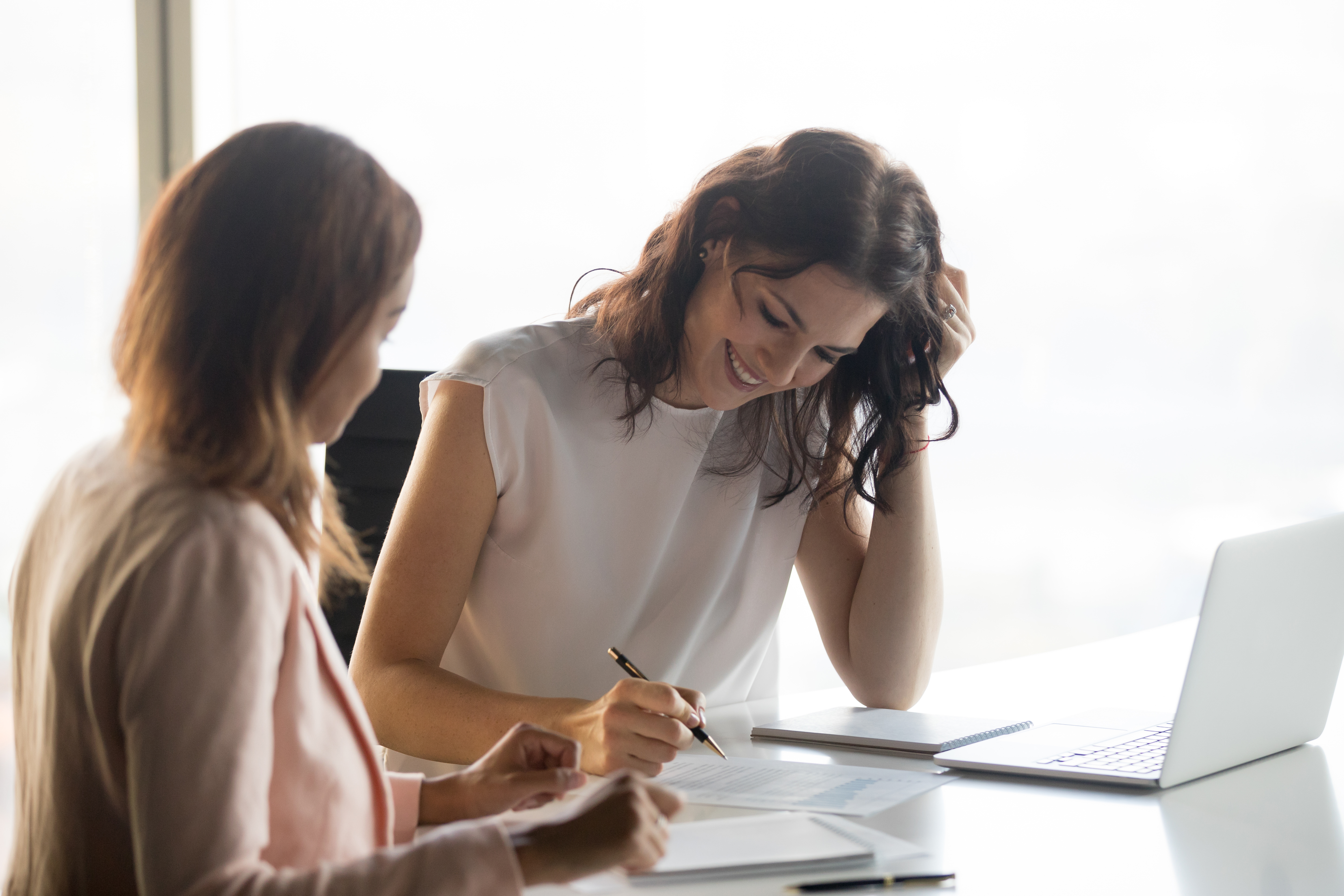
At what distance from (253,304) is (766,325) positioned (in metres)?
0.82

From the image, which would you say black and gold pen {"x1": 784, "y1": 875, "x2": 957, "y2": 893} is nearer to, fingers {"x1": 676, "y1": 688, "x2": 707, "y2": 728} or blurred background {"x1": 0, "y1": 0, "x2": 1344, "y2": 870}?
fingers {"x1": 676, "y1": 688, "x2": 707, "y2": 728}

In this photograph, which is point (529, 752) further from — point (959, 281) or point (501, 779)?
point (959, 281)

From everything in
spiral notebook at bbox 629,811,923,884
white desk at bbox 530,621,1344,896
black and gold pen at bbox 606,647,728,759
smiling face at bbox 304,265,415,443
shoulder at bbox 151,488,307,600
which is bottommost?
white desk at bbox 530,621,1344,896

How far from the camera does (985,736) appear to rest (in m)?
1.32

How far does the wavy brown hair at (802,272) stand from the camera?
1418 mm

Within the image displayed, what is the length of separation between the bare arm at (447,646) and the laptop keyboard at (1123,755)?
385 mm

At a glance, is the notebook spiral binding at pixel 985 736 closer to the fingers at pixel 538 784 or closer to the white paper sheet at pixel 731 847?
the white paper sheet at pixel 731 847

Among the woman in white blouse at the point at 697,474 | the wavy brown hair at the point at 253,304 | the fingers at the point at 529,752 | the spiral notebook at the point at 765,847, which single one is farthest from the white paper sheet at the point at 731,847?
the wavy brown hair at the point at 253,304

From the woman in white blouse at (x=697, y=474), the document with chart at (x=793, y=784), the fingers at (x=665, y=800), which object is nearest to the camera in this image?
the fingers at (x=665, y=800)

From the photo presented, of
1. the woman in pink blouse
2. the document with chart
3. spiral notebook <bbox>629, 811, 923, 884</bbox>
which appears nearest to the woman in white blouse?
the document with chart

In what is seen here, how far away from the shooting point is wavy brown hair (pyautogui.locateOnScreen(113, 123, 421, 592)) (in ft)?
2.31

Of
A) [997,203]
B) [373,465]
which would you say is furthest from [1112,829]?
[997,203]

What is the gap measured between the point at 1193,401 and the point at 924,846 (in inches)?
92.6

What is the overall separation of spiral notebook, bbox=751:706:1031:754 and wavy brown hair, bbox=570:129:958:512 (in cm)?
36
